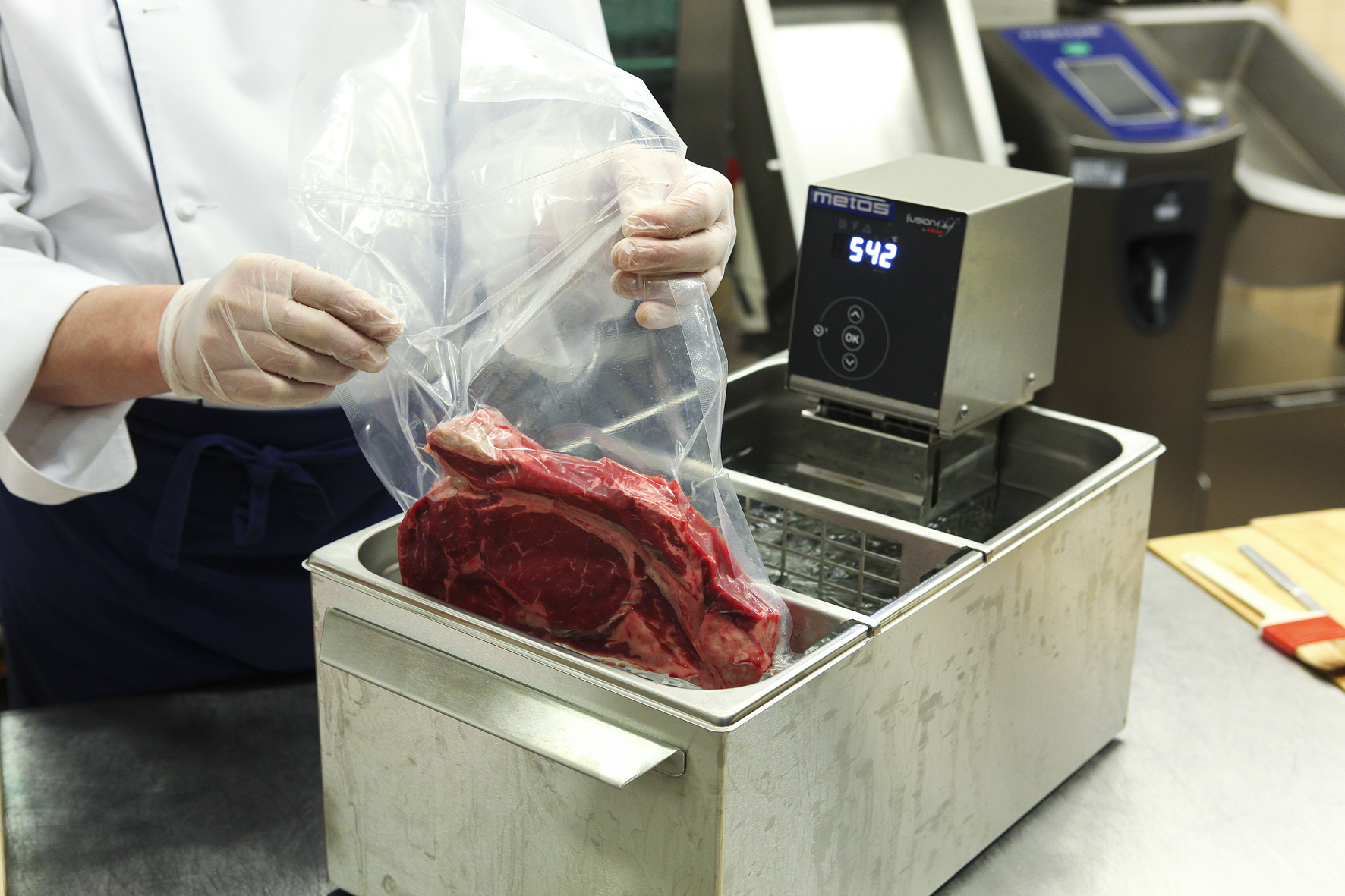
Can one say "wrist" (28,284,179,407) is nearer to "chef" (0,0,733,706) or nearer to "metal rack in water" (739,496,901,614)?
"chef" (0,0,733,706)

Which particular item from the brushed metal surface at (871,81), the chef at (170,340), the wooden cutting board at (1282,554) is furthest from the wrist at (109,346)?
the brushed metal surface at (871,81)

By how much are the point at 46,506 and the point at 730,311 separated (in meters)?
1.57

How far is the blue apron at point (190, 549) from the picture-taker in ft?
4.06

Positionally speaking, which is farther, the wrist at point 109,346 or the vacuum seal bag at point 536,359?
the wrist at point 109,346

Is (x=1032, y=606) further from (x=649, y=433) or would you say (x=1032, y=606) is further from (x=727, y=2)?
(x=727, y=2)

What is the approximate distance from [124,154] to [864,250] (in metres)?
0.71

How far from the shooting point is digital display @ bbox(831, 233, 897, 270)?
96 cm

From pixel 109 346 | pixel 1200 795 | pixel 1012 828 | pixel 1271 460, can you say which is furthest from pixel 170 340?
pixel 1271 460

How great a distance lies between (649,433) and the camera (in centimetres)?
82

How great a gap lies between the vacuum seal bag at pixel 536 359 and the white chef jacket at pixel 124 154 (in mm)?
337

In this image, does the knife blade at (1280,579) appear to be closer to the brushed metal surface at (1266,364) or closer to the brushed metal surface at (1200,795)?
the brushed metal surface at (1200,795)

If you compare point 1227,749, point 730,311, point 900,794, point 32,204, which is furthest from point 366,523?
point 730,311

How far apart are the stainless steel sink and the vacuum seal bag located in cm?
203

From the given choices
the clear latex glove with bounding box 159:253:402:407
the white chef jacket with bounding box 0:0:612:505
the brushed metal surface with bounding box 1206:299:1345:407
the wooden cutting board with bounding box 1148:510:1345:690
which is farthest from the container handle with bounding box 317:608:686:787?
the brushed metal surface with bounding box 1206:299:1345:407
